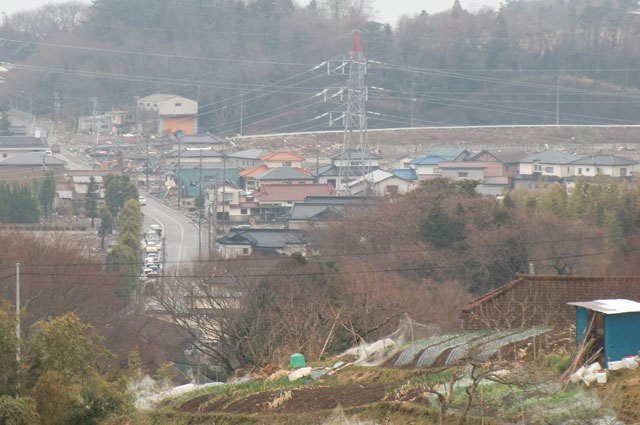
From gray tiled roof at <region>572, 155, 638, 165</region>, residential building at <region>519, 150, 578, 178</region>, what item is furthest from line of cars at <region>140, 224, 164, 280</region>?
gray tiled roof at <region>572, 155, 638, 165</region>

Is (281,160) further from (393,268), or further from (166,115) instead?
(393,268)

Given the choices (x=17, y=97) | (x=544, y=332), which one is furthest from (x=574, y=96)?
(x=544, y=332)

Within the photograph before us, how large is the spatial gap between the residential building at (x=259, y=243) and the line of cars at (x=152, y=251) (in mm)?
904

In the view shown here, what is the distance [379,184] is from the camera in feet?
66.4

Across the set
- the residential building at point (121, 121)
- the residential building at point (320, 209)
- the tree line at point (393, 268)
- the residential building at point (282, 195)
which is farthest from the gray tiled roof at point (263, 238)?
the residential building at point (121, 121)

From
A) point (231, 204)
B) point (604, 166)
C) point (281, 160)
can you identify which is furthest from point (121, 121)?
point (604, 166)

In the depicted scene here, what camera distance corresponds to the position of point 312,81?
114ft

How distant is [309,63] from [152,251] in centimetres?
2154

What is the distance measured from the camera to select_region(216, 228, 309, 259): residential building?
14172mm

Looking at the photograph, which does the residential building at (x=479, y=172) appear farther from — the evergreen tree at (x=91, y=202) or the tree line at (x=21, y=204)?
the tree line at (x=21, y=204)

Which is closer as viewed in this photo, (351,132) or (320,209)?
(320,209)

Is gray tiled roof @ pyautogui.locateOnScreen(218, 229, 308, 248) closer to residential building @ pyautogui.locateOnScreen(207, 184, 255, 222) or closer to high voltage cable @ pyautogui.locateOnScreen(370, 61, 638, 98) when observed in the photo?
residential building @ pyautogui.locateOnScreen(207, 184, 255, 222)

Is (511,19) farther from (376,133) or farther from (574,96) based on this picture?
(376,133)

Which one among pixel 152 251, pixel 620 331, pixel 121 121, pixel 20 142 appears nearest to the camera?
pixel 620 331
